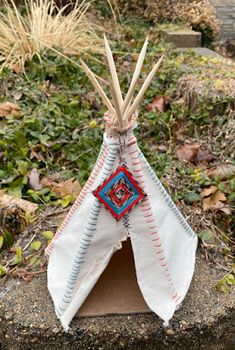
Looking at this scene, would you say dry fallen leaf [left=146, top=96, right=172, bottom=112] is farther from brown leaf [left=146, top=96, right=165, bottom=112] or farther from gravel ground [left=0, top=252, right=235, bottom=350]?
gravel ground [left=0, top=252, right=235, bottom=350]

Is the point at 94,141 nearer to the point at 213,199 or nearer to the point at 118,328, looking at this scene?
the point at 213,199

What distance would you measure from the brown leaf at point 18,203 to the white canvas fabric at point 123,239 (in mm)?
566

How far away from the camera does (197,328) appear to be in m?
1.90

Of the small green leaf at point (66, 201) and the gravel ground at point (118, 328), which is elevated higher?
the small green leaf at point (66, 201)

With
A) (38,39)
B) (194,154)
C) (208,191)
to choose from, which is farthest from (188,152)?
(38,39)

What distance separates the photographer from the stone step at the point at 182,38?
576 cm

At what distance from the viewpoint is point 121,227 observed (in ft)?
5.68

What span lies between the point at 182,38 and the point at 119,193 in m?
4.51

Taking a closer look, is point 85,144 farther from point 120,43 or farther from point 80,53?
point 120,43

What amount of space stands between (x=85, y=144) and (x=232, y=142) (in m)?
0.92

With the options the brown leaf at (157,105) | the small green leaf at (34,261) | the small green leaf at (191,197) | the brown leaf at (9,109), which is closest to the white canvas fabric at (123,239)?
the small green leaf at (34,261)

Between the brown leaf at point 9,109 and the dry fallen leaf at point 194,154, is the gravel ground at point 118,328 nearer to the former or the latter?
the dry fallen leaf at point 194,154

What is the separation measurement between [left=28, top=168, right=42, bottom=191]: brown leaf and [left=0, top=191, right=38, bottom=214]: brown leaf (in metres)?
0.17

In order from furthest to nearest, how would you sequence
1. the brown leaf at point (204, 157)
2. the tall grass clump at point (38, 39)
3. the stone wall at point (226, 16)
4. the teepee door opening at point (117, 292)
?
the stone wall at point (226, 16) < the tall grass clump at point (38, 39) < the brown leaf at point (204, 157) < the teepee door opening at point (117, 292)
